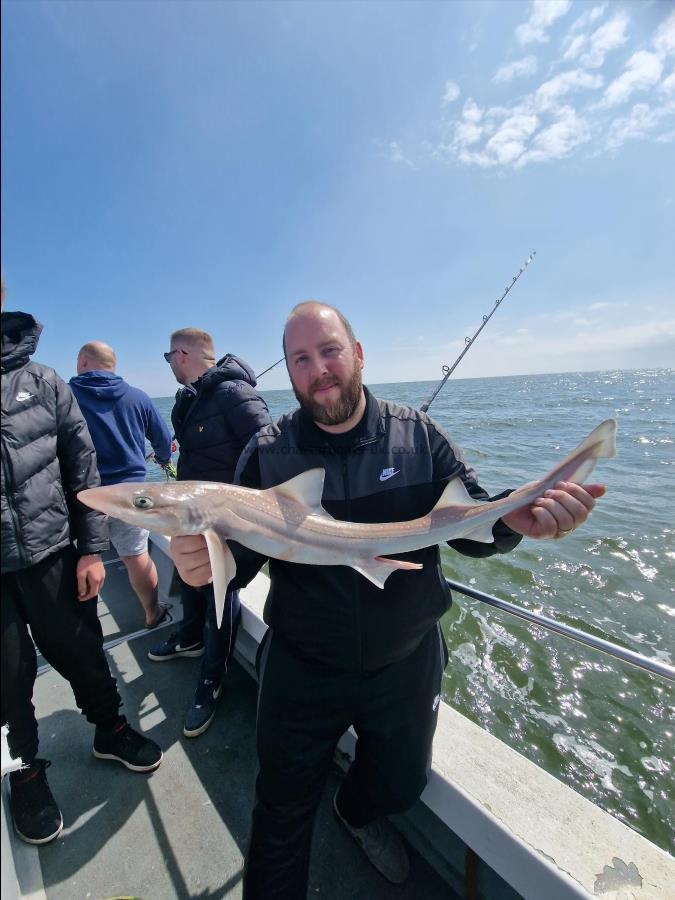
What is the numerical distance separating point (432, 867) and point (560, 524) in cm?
224

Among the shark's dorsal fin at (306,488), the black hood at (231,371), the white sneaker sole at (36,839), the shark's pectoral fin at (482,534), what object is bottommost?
the white sneaker sole at (36,839)

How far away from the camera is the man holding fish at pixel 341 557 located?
2.01 meters

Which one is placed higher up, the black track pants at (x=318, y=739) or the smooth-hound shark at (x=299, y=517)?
the smooth-hound shark at (x=299, y=517)

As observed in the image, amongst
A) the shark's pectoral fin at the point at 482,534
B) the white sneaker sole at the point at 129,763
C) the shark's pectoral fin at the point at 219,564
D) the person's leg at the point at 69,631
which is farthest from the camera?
the white sneaker sole at the point at 129,763

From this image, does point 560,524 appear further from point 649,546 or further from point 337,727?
point 649,546

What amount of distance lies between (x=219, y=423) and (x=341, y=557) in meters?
1.75

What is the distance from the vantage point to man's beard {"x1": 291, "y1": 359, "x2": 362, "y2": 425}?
7.59 ft

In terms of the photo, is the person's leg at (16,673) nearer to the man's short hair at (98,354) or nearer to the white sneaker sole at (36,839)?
the white sneaker sole at (36,839)

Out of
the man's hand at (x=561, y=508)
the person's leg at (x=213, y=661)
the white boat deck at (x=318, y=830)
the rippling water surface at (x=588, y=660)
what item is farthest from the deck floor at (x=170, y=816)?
the rippling water surface at (x=588, y=660)

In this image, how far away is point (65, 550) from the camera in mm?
2572

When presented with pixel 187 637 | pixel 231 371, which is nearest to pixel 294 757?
pixel 187 637

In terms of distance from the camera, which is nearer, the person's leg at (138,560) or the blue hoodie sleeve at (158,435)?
the person's leg at (138,560)

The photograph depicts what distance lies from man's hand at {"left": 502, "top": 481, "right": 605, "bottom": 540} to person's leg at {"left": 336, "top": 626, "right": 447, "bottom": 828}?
952mm

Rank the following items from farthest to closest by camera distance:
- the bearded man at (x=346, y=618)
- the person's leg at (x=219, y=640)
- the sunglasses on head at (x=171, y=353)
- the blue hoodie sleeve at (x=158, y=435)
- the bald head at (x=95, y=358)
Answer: the blue hoodie sleeve at (x=158, y=435) < the bald head at (x=95, y=358) < the sunglasses on head at (x=171, y=353) < the person's leg at (x=219, y=640) < the bearded man at (x=346, y=618)
